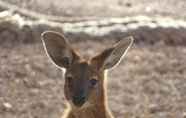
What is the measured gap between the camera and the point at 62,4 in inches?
575

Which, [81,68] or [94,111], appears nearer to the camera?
[81,68]

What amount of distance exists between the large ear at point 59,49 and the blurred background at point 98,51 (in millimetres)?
1742

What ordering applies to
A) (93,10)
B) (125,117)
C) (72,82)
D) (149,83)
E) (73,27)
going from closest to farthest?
(72,82) → (125,117) → (149,83) → (73,27) → (93,10)

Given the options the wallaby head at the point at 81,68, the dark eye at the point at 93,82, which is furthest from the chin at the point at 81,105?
the dark eye at the point at 93,82

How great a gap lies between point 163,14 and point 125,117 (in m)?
5.20

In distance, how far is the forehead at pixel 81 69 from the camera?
720cm

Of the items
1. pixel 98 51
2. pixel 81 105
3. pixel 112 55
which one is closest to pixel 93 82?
pixel 81 105

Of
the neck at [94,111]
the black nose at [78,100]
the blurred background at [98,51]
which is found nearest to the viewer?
the black nose at [78,100]

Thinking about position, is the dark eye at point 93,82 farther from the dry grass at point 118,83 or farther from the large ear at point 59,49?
the dry grass at point 118,83

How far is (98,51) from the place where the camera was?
1139 cm

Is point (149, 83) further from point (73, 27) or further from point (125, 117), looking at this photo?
point (73, 27)

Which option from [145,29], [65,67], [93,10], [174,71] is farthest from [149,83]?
[93,10]

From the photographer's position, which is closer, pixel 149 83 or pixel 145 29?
pixel 149 83

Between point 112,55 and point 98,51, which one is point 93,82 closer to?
point 112,55
